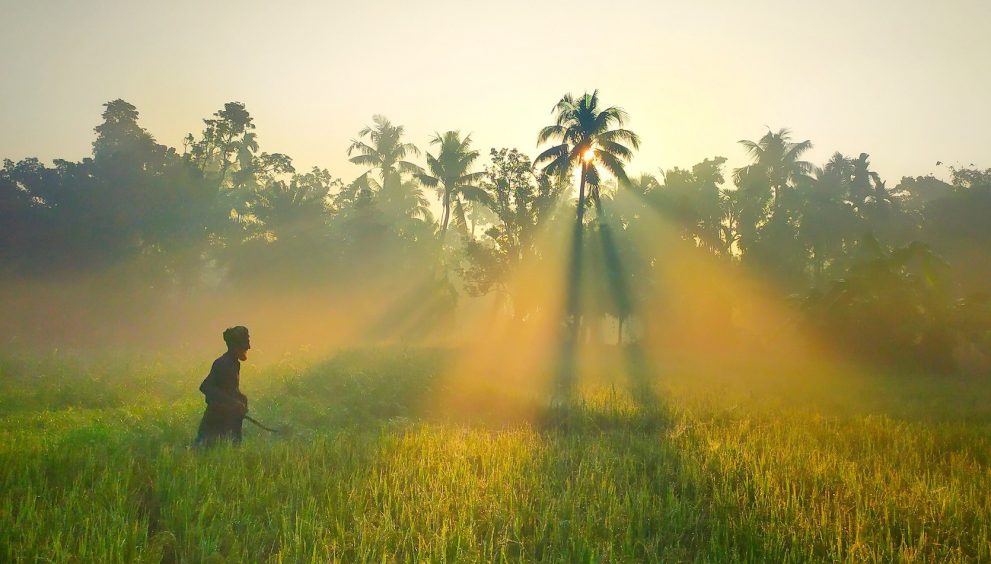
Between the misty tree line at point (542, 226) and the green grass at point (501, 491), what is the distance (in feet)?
51.3

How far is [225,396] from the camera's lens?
7582 mm

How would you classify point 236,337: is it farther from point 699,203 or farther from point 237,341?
point 699,203

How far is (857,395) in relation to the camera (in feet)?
52.5

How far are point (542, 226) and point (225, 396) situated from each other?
29.6 meters

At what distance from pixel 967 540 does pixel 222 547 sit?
6185 mm

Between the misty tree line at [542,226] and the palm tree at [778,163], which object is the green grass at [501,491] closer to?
the misty tree line at [542,226]

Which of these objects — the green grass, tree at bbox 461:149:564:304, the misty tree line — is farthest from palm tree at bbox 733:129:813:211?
the green grass

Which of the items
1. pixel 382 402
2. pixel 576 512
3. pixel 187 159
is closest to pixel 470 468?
pixel 576 512

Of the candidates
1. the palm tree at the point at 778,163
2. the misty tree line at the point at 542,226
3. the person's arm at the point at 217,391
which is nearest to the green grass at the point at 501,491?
the person's arm at the point at 217,391

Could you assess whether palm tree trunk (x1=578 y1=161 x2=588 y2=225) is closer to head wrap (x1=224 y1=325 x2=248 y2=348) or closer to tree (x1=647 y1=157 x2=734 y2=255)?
tree (x1=647 y1=157 x2=734 y2=255)

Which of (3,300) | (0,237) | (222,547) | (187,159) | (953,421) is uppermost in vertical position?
(187,159)

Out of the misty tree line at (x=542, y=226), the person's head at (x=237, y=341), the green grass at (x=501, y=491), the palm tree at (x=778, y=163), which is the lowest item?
the green grass at (x=501, y=491)

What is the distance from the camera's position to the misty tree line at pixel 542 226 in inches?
995

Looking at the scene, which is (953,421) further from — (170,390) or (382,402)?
(170,390)
